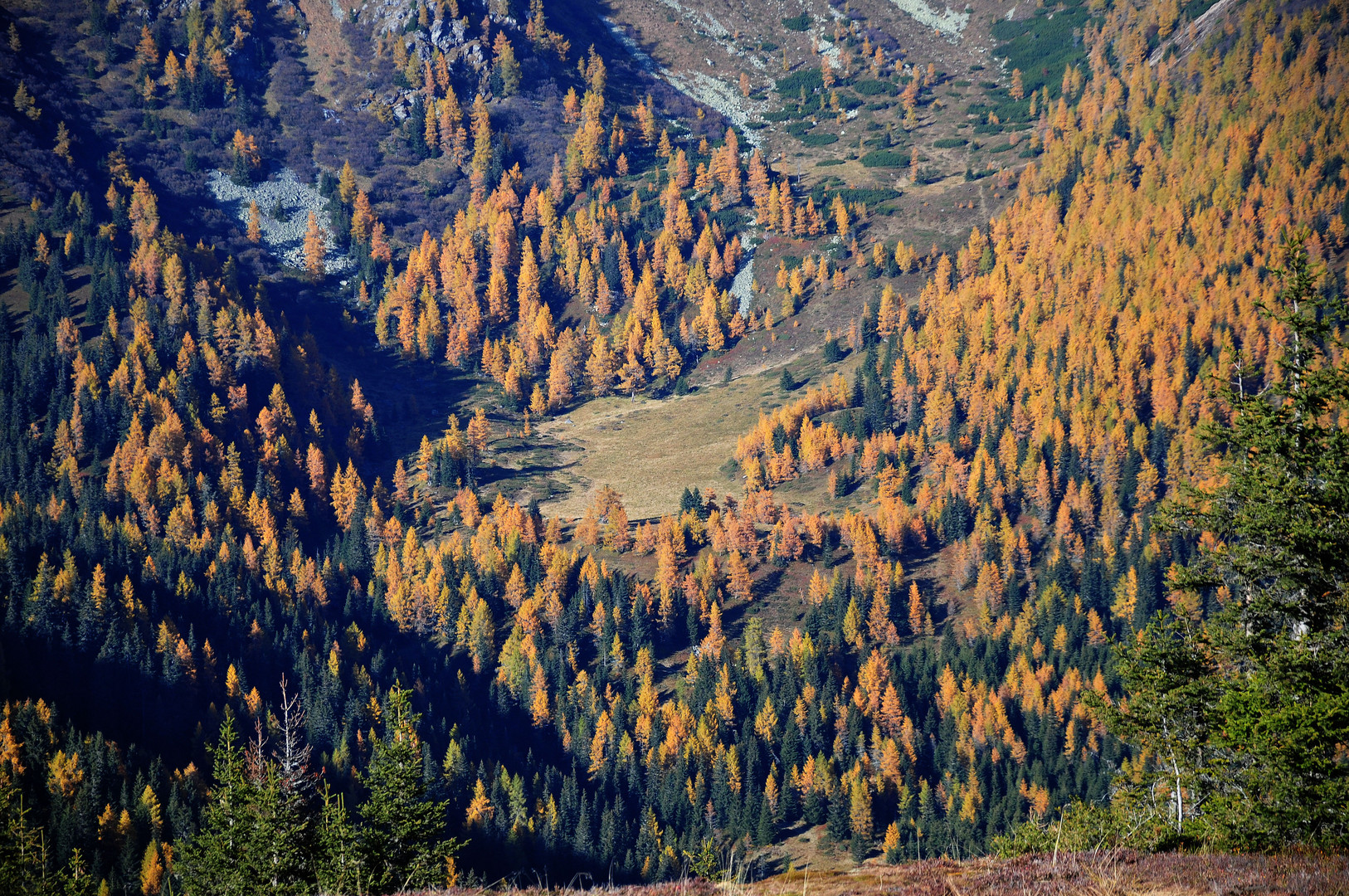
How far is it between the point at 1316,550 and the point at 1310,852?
31.4 ft

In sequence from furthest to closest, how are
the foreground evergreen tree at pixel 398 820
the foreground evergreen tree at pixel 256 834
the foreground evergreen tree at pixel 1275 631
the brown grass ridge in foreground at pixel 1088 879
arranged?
the foreground evergreen tree at pixel 256 834 < the foreground evergreen tree at pixel 398 820 < the foreground evergreen tree at pixel 1275 631 < the brown grass ridge in foreground at pixel 1088 879

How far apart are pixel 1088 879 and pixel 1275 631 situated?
47.8 feet

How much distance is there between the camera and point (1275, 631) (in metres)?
28.8

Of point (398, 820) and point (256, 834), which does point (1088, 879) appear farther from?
point (256, 834)

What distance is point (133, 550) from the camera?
195m

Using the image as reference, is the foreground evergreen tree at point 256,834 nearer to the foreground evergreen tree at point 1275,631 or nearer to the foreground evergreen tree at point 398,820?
the foreground evergreen tree at point 398,820

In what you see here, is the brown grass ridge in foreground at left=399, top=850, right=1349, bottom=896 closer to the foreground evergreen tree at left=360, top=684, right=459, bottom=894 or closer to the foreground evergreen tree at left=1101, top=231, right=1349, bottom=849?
the foreground evergreen tree at left=1101, top=231, right=1349, bottom=849

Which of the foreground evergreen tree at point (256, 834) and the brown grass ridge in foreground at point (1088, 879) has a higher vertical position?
the brown grass ridge in foreground at point (1088, 879)

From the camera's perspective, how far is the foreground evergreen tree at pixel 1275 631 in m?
25.1

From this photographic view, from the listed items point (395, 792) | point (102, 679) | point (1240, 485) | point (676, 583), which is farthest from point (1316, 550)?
point (102, 679)

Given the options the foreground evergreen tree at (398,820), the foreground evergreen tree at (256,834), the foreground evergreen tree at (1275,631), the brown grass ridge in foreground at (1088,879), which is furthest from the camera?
the foreground evergreen tree at (256,834)

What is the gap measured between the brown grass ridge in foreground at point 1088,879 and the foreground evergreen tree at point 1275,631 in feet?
14.6

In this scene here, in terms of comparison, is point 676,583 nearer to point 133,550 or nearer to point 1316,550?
point 133,550

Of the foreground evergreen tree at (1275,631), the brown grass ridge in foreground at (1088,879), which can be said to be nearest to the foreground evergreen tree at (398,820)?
the brown grass ridge in foreground at (1088,879)
